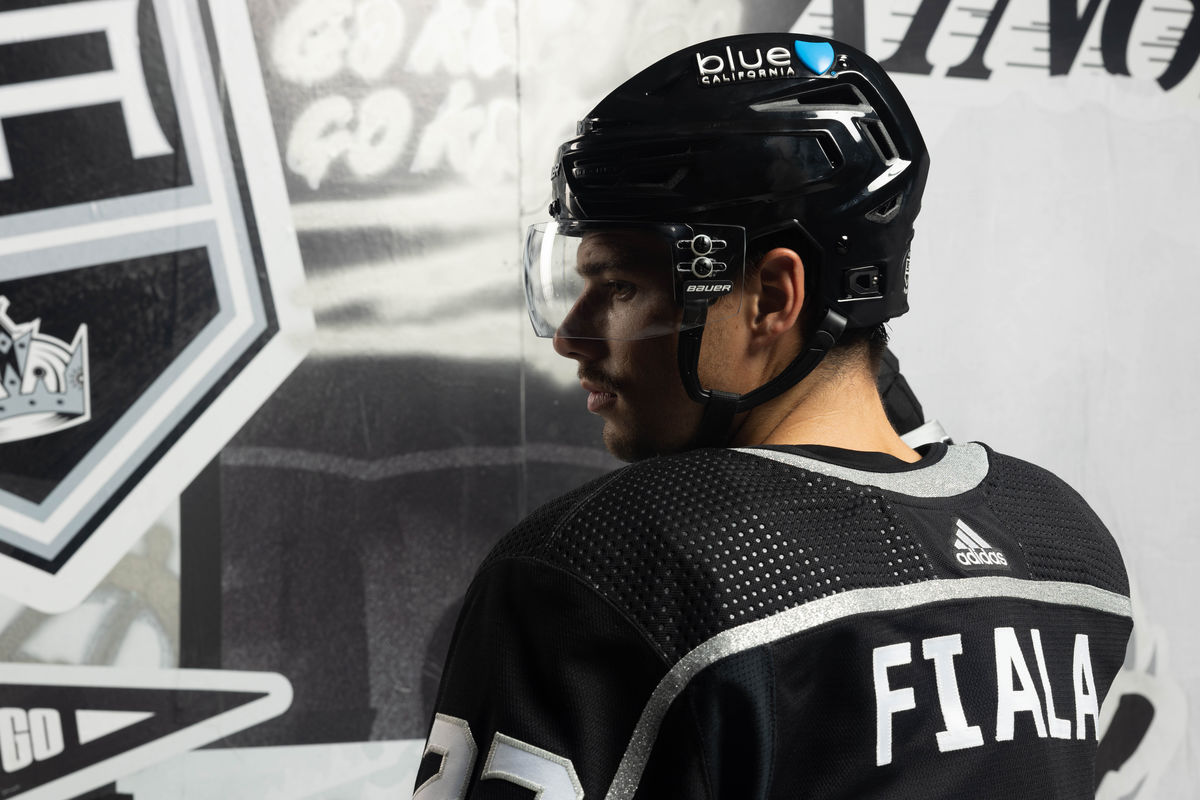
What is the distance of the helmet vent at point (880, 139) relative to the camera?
3.00 feet

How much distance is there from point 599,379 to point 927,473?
0.31 m

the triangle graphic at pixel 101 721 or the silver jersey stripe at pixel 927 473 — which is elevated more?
the silver jersey stripe at pixel 927 473

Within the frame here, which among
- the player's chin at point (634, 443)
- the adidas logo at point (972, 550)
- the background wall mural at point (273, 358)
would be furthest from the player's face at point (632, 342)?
the background wall mural at point (273, 358)

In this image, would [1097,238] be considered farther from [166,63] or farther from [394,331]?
[166,63]

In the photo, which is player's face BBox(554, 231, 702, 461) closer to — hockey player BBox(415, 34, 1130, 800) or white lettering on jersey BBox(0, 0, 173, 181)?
hockey player BBox(415, 34, 1130, 800)

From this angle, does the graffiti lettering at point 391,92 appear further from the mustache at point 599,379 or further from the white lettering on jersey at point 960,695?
the white lettering on jersey at point 960,695

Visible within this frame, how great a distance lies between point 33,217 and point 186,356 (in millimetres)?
344

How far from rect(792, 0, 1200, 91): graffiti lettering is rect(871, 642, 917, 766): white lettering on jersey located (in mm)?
1755

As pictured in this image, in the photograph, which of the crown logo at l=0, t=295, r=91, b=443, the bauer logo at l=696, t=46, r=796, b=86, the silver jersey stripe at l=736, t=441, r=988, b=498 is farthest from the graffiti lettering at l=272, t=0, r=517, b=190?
the silver jersey stripe at l=736, t=441, r=988, b=498

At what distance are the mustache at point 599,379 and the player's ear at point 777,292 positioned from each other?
141mm

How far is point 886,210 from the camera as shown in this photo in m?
0.94

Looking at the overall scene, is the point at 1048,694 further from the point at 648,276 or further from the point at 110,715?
the point at 110,715

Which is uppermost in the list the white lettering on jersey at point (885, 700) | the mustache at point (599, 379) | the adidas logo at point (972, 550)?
the mustache at point (599, 379)

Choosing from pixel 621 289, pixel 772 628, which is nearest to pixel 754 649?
pixel 772 628
